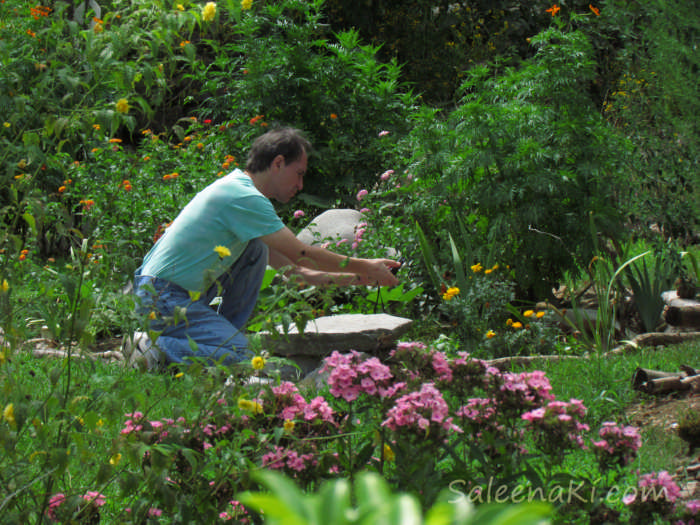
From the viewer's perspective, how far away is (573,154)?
16.0 feet

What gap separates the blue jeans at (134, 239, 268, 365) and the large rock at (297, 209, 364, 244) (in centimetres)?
123

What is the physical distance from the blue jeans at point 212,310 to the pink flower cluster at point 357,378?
5.91ft

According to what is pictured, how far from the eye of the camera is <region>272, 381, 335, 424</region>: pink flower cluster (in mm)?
1745

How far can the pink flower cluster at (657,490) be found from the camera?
1573 mm

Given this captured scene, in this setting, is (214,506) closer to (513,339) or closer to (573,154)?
(513,339)

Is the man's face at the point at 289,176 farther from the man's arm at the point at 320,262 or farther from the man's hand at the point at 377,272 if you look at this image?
the man's hand at the point at 377,272

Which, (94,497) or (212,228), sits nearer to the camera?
(94,497)

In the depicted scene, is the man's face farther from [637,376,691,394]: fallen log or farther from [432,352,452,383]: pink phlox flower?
[432,352,452,383]: pink phlox flower

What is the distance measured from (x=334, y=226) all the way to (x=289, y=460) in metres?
3.95

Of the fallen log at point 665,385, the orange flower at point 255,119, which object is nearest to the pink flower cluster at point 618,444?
the fallen log at point 665,385

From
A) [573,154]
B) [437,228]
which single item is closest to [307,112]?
[437,228]

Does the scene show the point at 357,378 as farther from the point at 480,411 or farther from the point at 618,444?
the point at 618,444

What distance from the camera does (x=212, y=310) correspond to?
12.8 feet

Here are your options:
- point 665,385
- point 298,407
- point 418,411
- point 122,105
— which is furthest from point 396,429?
point 665,385
